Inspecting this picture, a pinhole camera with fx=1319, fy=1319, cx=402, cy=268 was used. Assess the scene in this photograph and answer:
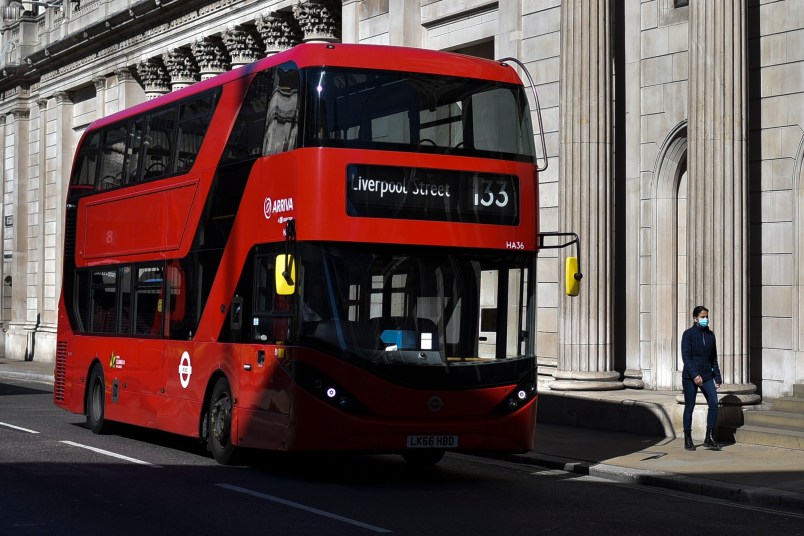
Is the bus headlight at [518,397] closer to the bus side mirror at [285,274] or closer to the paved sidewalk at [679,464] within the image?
the paved sidewalk at [679,464]

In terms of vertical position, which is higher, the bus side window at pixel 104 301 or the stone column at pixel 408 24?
the stone column at pixel 408 24

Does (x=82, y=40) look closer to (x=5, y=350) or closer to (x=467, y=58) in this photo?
(x=5, y=350)

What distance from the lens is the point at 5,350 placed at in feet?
169

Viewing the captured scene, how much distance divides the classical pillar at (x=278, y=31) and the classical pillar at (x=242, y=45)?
5.28ft

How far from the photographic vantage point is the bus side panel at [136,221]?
16.5 metres

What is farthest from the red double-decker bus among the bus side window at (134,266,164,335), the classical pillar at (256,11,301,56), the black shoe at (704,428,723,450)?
the classical pillar at (256,11,301,56)

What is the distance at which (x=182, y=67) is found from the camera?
40.0 metres

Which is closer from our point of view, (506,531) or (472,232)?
(506,531)

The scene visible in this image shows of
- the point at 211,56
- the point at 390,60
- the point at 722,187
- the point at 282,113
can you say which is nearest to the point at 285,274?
the point at 282,113

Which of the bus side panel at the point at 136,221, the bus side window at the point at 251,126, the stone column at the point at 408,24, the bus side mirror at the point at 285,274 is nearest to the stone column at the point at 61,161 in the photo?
the stone column at the point at 408,24

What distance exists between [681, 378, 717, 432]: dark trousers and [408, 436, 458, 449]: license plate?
4.53 m

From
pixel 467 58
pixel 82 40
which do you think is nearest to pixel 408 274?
pixel 467 58

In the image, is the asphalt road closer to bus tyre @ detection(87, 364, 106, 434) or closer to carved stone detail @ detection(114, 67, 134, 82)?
bus tyre @ detection(87, 364, 106, 434)

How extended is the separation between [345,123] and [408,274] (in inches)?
65.8
